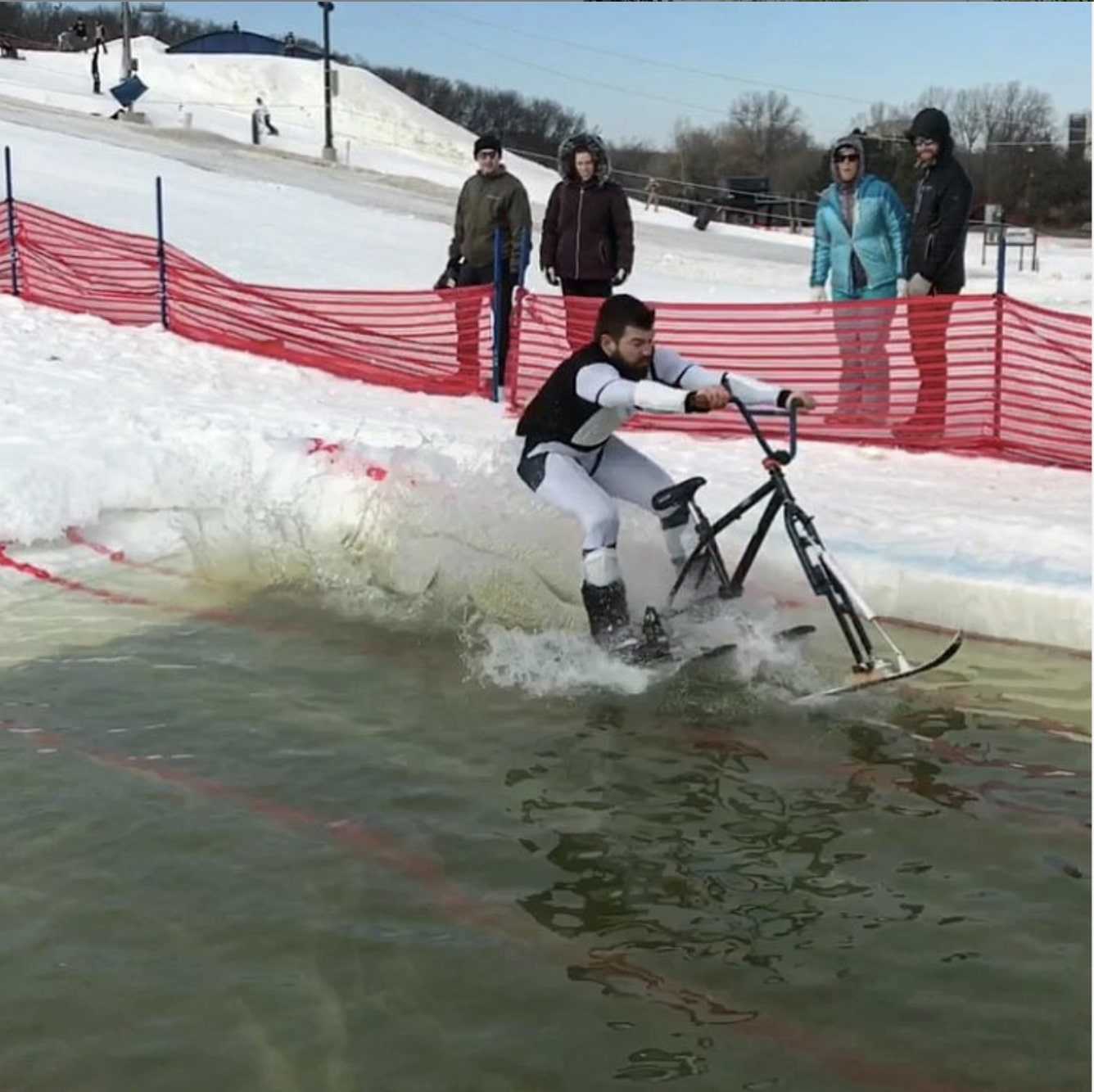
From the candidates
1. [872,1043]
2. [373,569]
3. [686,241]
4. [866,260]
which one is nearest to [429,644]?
[373,569]

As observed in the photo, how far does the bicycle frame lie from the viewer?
5.88 meters

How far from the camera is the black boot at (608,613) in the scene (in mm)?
6250

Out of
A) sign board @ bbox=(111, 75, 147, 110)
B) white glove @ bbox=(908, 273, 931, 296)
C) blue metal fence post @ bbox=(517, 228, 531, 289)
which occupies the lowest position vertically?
white glove @ bbox=(908, 273, 931, 296)

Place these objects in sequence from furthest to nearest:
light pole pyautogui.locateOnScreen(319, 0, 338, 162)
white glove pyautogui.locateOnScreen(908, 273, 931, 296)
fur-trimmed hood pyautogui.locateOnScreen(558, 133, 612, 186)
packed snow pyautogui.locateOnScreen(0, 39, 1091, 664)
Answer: light pole pyautogui.locateOnScreen(319, 0, 338, 162), fur-trimmed hood pyautogui.locateOnScreen(558, 133, 612, 186), white glove pyautogui.locateOnScreen(908, 273, 931, 296), packed snow pyautogui.locateOnScreen(0, 39, 1091, 664)

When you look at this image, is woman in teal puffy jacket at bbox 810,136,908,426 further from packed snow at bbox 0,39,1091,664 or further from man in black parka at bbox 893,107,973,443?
packed snow at bbox 0,39,1091,664

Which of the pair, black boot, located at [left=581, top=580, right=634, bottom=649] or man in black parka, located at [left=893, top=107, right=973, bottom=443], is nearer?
black boot, located at [left=581, top=580, right=634, bottom=649]

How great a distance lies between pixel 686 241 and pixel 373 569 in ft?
95.1

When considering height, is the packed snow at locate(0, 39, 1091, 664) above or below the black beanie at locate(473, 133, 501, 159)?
below

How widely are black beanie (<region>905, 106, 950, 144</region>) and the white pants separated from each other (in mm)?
4649

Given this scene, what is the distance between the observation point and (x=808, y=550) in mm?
5980

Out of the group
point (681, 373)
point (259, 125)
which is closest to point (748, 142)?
point (259, 125)

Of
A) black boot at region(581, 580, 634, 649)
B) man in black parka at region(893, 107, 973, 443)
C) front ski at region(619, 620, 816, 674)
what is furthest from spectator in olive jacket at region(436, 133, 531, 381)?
front ski at region(619, 620, 816, 674)

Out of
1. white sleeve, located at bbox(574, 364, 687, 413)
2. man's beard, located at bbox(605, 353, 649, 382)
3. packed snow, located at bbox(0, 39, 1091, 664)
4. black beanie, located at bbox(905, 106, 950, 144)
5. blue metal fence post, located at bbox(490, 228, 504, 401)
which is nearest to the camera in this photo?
white sleeve, located at bbox(574, 364, 687, 413)

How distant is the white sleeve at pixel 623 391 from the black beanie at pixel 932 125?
15.9ft
